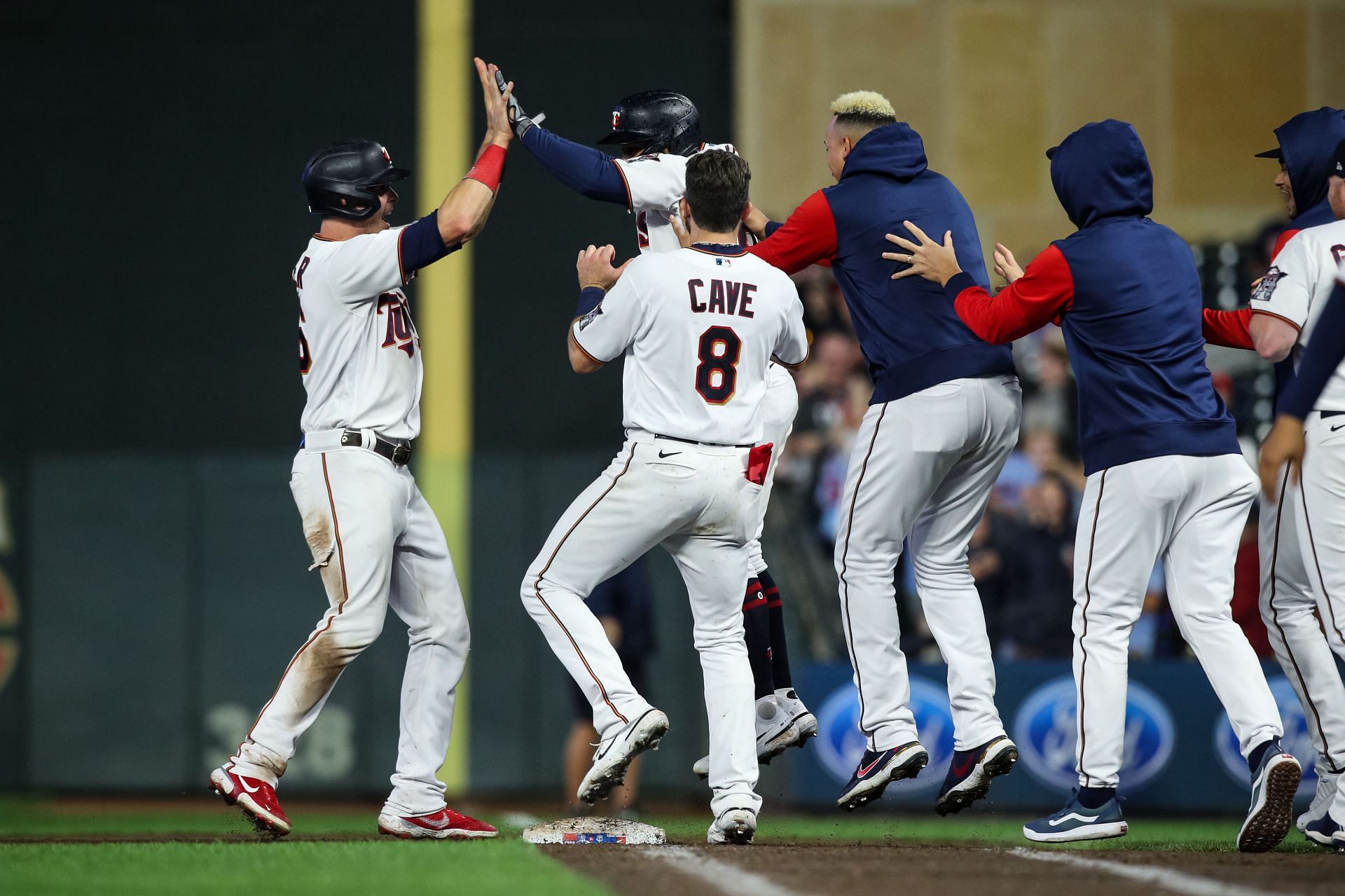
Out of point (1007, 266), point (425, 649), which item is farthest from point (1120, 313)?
point (425, 649)

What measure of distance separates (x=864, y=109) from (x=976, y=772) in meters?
2.70

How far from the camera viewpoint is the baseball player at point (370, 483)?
6.41 m

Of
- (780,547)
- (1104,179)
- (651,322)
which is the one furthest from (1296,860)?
(780,547)

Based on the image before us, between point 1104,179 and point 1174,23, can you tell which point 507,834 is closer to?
point 1104,179

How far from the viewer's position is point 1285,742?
34.5 feet

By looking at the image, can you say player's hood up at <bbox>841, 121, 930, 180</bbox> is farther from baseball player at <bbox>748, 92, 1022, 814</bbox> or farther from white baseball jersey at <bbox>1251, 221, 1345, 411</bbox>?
white baseball jersey at <bbox>1251, 221, 1345, 411</bbox>

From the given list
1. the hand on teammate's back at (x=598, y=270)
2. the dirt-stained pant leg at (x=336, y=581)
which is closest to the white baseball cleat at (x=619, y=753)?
the dirt-stained pant leg at (x=336, y=581)

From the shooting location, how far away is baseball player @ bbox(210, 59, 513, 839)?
21.0ft

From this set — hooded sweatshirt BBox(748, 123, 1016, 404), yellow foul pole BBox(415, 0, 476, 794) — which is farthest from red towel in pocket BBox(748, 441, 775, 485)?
yellow foul pole BBox(415, 0, 476, 794)

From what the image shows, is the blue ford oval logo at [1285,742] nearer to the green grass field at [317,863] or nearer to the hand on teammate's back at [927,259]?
the green grass field at [317,863]

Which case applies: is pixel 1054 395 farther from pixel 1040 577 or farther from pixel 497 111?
pixel 497 111

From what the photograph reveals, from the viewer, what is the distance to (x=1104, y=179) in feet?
20.6

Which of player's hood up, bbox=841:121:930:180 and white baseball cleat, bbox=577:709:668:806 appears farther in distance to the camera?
player's hood up, bbox=841:121:930:180

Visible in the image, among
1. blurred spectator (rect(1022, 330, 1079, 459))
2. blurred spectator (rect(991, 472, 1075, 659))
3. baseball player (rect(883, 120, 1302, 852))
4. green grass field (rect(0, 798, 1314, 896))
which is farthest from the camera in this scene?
blurred spectator (rect(1022, 330, 1079, 459))
